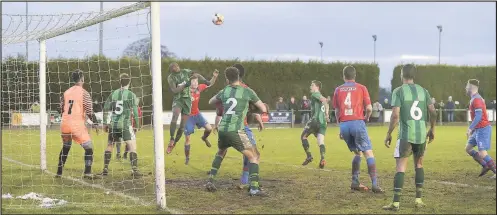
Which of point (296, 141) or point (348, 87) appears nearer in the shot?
point (348, 87)

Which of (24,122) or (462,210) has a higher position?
(24,122)

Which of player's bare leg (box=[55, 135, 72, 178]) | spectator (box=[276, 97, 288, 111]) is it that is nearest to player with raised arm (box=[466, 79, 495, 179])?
player's bare leg (box=[55, 135, 72, 178])

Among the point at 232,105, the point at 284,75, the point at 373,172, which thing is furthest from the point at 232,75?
the point at 284,75

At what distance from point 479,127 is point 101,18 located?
7045 mm

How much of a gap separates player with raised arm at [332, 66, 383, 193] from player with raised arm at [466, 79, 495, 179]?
2.55 meters

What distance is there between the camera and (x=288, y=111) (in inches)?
1243

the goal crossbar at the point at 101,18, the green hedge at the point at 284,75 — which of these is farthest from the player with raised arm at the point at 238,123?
the green hedge at the point at 284,75

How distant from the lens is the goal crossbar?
7907 millimetres

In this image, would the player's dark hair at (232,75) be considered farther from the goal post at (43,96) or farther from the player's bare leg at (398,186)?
the goal post at (43,96)

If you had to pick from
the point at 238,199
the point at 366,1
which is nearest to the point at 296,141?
the point at 366,1

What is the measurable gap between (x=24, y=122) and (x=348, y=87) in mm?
9139

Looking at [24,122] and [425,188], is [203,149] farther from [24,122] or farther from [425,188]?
[425,188]

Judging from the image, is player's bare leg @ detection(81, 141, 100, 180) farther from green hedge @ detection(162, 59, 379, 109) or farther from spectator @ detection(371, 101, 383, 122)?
spectator @ detection(371, 101, 383, 122)

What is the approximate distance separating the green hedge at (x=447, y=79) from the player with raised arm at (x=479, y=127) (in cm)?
2797
